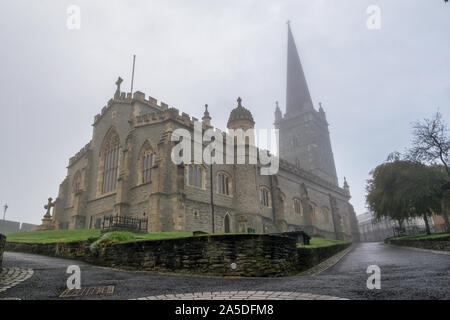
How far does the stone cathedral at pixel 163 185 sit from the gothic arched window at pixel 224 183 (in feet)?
0.09

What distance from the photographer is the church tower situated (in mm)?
63531

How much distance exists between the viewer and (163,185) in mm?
22953

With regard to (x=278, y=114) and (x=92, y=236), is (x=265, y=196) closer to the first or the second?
(x=92, y=236)

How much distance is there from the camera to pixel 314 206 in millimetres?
42844

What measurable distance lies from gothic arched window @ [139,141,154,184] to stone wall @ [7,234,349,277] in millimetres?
13074

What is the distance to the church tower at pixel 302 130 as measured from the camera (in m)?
63.5

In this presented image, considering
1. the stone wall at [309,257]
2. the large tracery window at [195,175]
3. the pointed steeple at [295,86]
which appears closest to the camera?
the stone wall at [309,257]

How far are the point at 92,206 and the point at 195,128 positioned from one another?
12.7 metres

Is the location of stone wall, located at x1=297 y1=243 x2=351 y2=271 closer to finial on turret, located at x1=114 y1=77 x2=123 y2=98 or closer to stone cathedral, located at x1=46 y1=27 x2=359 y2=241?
stone cathedral, located at x1=46 y1=27 x2=359 y2=241

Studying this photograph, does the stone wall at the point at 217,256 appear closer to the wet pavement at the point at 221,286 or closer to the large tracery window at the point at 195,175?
the wet pavement at the point at 221,286

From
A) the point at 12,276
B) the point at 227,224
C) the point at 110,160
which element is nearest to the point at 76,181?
the point at 110,160

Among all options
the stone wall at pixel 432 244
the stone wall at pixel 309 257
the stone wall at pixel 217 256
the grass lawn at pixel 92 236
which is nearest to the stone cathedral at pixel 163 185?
the grass lawn at pixel 92 236
